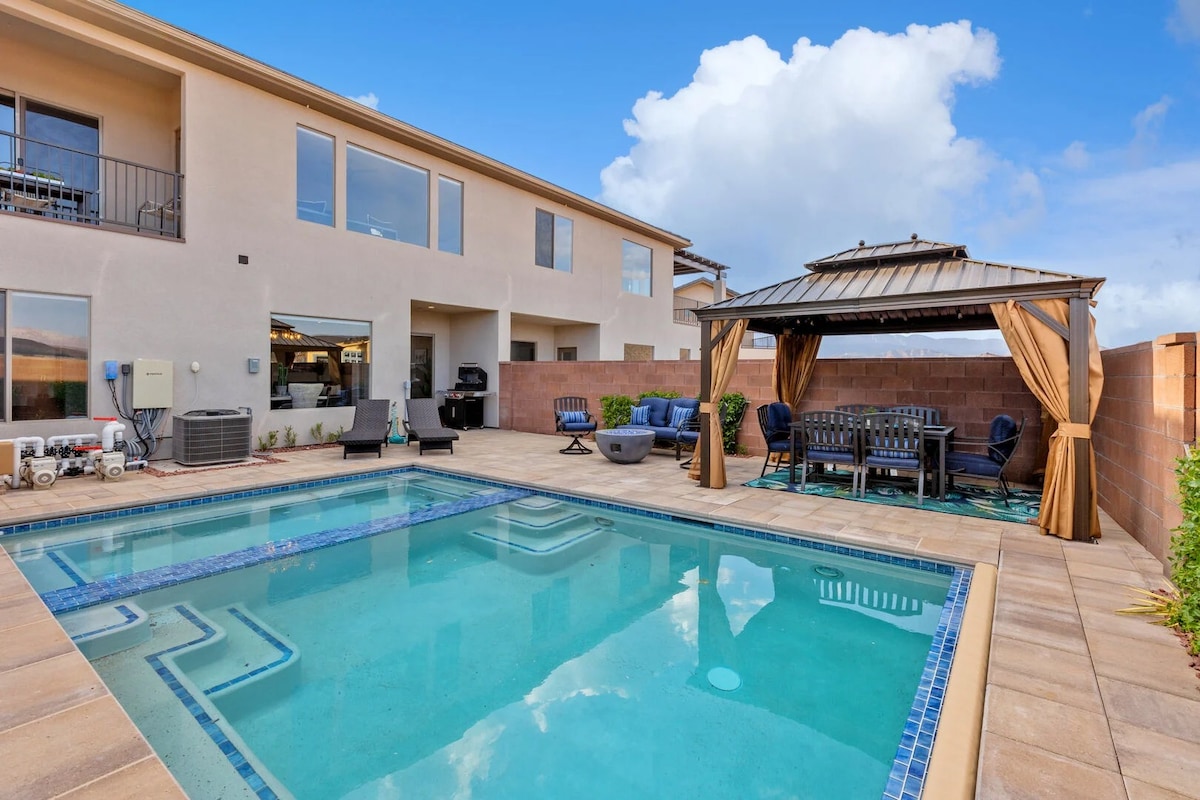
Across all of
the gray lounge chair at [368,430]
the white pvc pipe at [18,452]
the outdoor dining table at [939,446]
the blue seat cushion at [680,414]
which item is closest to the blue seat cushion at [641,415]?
the blue seat cushion at [680,414]

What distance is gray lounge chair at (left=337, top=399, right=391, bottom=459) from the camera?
865 cm

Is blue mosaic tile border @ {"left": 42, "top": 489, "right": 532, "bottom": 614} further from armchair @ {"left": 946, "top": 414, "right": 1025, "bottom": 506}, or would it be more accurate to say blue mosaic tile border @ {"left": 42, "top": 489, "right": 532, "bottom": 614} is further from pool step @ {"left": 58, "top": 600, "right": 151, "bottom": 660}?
armchair @ {"left": 946, "top": 414, "right": 1025, "bottom": 506}

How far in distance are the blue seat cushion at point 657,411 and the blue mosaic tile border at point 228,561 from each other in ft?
12.3

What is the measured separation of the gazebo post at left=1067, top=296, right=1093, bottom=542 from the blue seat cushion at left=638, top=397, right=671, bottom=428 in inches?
217

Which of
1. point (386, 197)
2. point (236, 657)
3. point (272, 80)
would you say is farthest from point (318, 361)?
point (236, 657)

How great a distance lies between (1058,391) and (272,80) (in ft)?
35.5

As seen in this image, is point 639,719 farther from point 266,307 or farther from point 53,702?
point 266,307

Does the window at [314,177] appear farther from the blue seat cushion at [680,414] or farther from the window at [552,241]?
the blue seat cushion at [680,414]

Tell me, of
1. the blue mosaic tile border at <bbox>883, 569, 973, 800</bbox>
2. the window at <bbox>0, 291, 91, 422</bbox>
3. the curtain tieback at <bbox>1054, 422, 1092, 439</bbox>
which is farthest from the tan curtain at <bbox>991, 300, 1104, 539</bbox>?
the window at <bbox>0, 291, 91, 422</bbox>

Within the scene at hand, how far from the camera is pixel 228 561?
454 centimetres

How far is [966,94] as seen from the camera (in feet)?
37.4

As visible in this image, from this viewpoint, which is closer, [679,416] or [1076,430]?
[1076,430]

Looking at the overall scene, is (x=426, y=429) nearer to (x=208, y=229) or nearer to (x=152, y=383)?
(x=152, y=383)

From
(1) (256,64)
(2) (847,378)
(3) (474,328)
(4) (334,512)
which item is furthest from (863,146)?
(4) (334,512)
